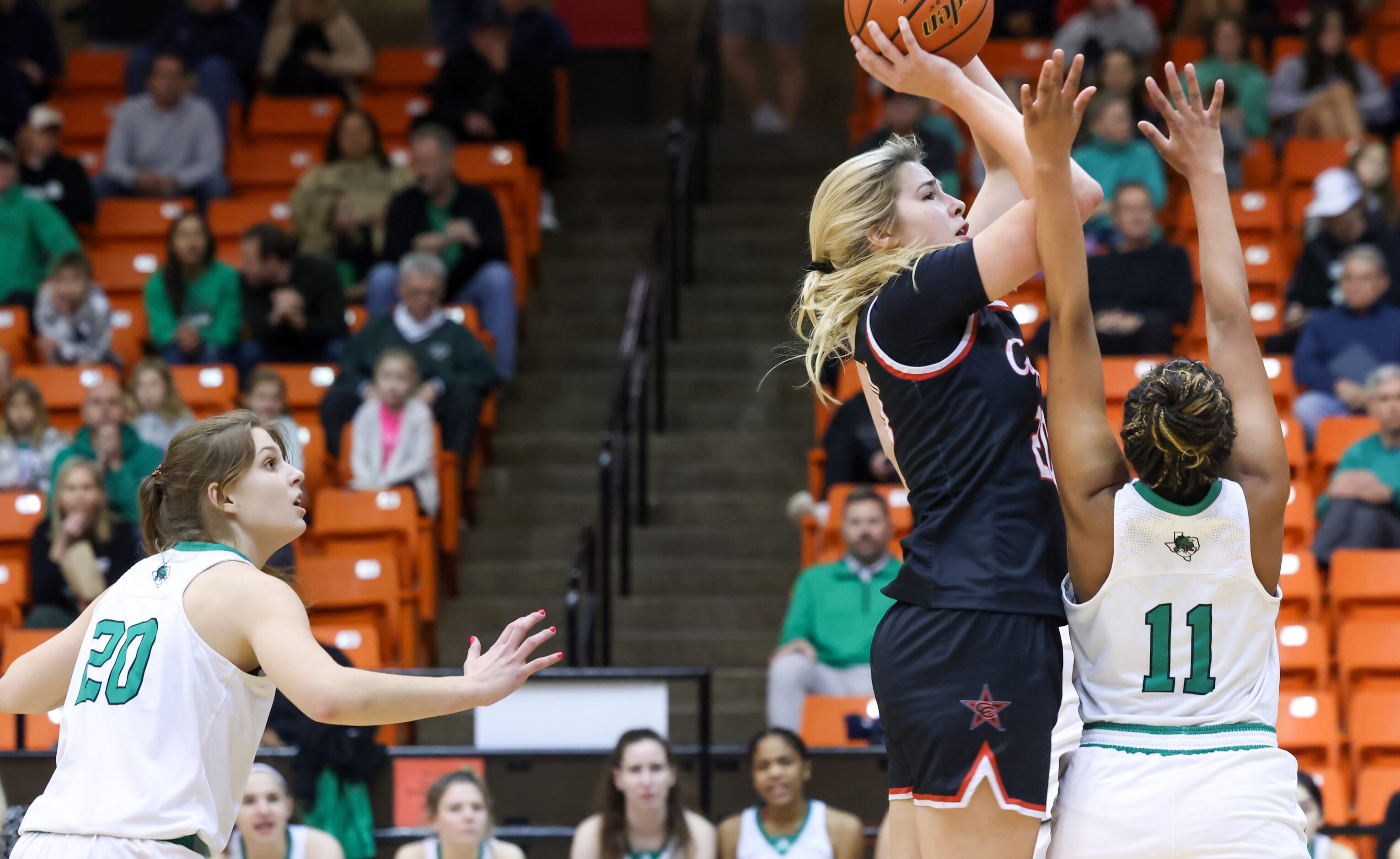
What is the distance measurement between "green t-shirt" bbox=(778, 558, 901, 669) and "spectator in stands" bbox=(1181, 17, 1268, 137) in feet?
13.7

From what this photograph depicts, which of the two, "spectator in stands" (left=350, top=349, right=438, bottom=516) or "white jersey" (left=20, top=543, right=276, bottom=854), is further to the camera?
"spectator in stands" (left=350, top=349, right=438, bottom=516)

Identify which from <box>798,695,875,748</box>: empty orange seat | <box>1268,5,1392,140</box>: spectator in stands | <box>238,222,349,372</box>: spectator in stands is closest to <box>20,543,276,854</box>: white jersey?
<box>798,695,875,748</box>: empty orange seat

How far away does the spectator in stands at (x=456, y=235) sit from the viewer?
9141 millimetres

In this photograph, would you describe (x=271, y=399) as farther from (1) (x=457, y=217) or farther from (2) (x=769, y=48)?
(2) (x=769, y=48)

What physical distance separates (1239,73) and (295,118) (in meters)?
5.43

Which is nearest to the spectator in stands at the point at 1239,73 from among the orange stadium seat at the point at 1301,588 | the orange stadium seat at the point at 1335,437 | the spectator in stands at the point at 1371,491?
the orange stadium seat at the point at 1335,437

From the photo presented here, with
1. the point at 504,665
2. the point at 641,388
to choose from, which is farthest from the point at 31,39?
the point at 504,665

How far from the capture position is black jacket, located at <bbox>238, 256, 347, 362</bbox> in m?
8.79

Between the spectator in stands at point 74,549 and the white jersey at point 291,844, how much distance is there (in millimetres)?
1930

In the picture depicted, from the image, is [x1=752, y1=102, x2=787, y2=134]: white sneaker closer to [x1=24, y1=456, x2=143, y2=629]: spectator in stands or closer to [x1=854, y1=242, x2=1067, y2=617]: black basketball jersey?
[x1=24, y1=456, x2=143, y2=629]: spectator in stands

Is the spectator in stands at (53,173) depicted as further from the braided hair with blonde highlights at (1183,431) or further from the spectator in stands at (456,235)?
the braided hair with blonde highlights at (1183,431)

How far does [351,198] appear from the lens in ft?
31.7

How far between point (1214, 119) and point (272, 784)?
12.6 ft

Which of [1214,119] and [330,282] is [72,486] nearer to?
[330,282]
